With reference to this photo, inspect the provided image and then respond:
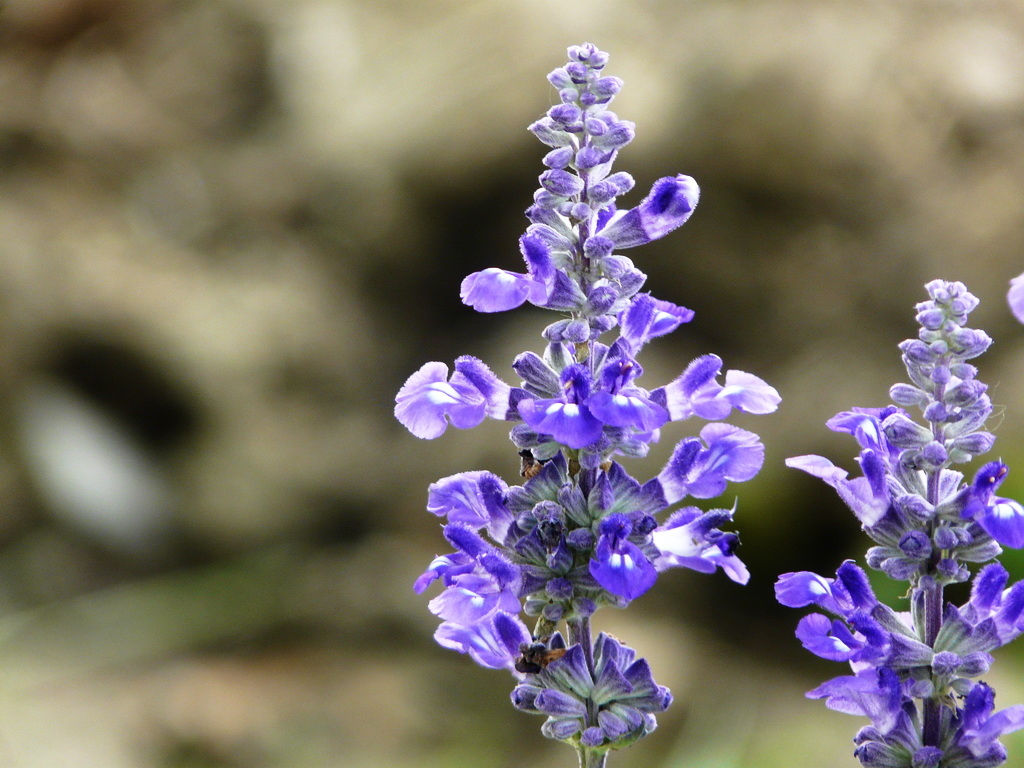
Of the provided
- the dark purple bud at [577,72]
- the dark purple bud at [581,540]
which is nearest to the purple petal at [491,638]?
the dark purple bud at [581,540]

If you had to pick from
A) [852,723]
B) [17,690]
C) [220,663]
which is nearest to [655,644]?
[852,723]

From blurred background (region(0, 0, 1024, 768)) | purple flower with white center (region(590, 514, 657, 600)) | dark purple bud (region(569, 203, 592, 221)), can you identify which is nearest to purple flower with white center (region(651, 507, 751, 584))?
purple flower with white center (region(590, 514, 657, 600))

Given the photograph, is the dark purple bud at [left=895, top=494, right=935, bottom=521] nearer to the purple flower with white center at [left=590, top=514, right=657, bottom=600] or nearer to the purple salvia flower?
the purple flower with white center at [left=590, top=514, right=657, bottom=600]

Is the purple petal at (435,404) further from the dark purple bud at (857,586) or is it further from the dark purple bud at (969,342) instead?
the dark purple bud at (969,342)

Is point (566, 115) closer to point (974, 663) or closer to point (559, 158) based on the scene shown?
point (559, 158)

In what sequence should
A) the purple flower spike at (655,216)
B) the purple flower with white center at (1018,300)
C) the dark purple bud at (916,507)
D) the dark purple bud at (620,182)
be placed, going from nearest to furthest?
the purple flower with white center at (1018,300), the dark purple bud at (916,507), the dark purple bud at (620,182), the purple flower spike at (655,216)

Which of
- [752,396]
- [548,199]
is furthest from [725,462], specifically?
[548,199]
